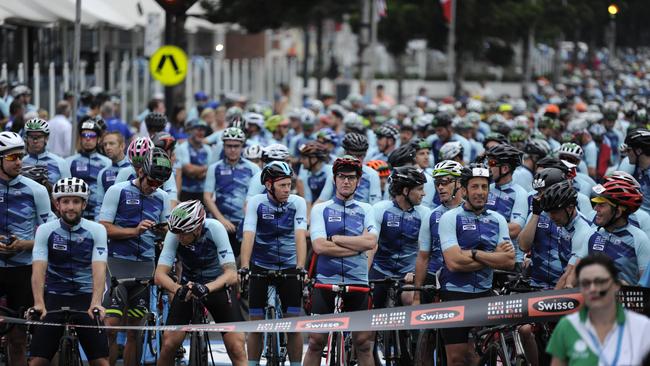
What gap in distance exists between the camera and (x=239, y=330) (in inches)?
420

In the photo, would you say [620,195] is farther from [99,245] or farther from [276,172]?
[99,245]

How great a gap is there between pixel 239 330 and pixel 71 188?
64.9 inches

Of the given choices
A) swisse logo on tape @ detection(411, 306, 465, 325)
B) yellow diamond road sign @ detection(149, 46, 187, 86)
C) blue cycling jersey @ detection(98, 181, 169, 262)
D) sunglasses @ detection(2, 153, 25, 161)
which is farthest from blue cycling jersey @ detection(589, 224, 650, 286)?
yellow diamond road sign @ detection(149, 46, 187, 86)

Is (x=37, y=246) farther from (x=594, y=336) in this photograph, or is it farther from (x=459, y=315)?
(x=594, y=336)

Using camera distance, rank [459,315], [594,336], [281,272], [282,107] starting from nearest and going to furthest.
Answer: [594,336], [459,315], [281,272], [282,107]

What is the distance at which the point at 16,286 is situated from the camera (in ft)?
40.1

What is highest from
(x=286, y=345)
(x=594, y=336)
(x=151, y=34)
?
(x=151, y=34)

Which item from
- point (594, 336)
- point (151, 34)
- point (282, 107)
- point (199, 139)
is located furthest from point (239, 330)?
point (282, 107)

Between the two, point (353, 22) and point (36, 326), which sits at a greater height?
point (353, 22)

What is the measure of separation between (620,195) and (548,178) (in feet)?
7.54

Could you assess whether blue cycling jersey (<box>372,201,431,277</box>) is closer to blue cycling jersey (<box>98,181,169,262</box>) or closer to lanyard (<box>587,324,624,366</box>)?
blue cycling jersey (<box>98,181,169,262</box>)

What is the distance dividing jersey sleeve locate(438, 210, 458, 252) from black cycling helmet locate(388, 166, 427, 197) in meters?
1.19

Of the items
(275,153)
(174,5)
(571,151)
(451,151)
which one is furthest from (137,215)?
(174,5)

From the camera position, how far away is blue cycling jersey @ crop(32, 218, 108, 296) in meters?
11.0
